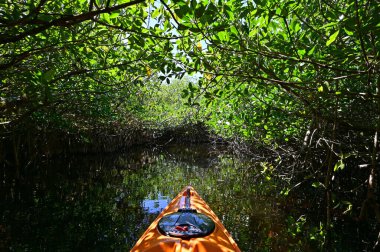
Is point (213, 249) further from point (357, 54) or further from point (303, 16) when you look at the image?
point (303, 16)

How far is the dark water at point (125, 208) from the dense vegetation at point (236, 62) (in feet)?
3.85

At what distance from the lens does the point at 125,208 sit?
7500 millimetres

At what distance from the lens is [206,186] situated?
393 inches

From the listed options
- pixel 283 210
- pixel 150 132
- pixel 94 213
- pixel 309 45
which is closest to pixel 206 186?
pixel 283 210

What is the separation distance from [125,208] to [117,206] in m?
0.30

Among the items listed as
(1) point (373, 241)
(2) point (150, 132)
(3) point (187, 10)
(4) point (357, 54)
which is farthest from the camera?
(2) point (150, 132)

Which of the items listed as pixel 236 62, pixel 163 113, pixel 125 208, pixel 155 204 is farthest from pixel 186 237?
pixel 163 113

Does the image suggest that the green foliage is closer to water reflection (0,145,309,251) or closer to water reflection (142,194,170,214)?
water reflection (0,145,309,251)

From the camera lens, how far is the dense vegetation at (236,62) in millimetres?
2414

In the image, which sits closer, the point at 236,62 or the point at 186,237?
the point at 186,237

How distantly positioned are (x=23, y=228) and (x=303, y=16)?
614cm

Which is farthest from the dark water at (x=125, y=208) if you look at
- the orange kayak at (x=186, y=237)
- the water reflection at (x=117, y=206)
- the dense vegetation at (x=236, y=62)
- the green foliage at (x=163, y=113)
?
the green foliage at (x=163, y=113)

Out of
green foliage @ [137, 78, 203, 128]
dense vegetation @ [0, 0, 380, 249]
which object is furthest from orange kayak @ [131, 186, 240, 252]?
green foliage @ [137, 78, 203, 128]

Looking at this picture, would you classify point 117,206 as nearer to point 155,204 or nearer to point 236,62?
point 155,204
